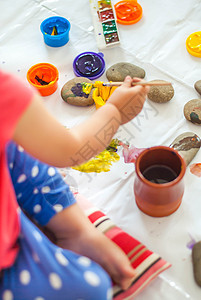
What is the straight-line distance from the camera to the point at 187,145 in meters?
0.91

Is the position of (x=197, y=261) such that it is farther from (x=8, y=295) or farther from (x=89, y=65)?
(x=89, y=65)

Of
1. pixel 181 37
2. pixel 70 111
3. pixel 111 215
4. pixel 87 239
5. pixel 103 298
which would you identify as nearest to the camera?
pixel 103 298

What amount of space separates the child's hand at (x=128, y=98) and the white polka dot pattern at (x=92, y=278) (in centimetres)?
31

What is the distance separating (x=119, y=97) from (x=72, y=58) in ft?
1.33

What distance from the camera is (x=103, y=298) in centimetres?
64

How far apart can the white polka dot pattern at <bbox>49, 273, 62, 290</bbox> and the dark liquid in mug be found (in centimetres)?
29

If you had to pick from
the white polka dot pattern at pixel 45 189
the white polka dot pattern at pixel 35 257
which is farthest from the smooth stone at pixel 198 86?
the white polka dot pattern at pixel 35 257

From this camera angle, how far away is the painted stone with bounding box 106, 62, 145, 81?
1.03 m

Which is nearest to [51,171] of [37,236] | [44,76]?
[37,236]

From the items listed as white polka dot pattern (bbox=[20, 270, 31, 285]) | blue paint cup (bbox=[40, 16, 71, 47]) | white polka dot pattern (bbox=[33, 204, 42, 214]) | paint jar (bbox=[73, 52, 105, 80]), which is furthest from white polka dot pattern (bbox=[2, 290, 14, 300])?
blue paint cup (bbox=[40, 16, 71, 47])

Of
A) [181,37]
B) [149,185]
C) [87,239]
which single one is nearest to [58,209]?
[87,239]

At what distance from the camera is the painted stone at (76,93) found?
998mm

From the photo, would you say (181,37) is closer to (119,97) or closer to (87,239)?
(119,97)

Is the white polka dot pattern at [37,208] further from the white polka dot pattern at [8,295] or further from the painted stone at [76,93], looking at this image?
the painted stone at [76,93]
